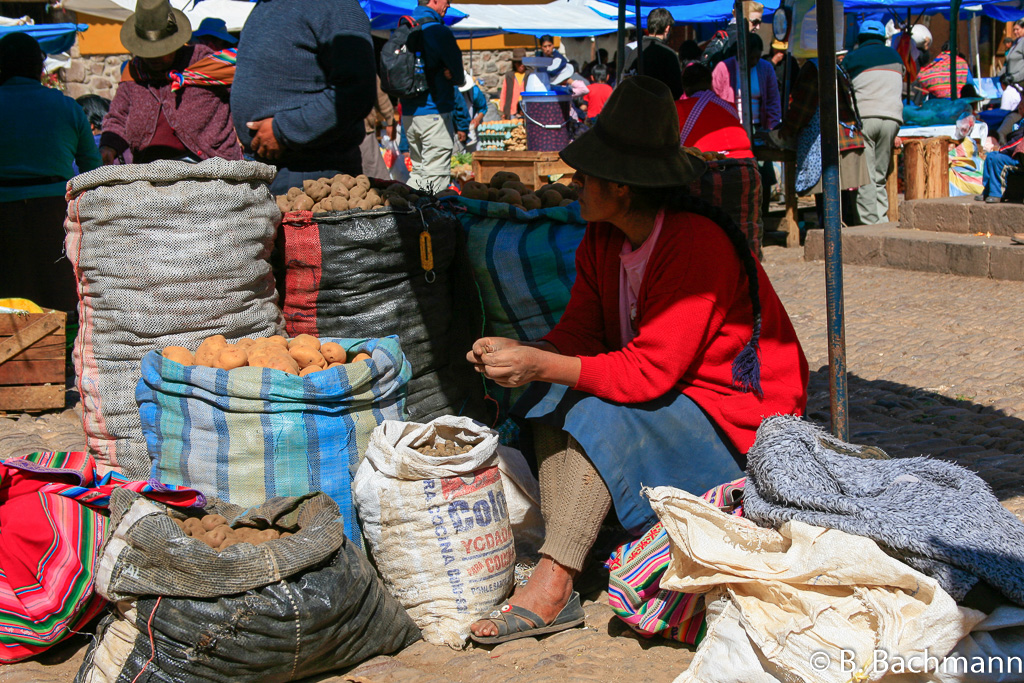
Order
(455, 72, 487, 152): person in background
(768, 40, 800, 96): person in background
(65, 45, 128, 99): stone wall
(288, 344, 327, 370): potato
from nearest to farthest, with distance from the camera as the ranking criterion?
(288, 344, 327, 370): potato → (768, 40, 800, 96): person in background → (455, 72, 487, 152): person in background → (65, 45, 128, 99): stone wall

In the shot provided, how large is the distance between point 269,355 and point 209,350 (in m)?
0.22

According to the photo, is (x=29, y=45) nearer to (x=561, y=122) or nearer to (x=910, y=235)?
(x=561, y=122)

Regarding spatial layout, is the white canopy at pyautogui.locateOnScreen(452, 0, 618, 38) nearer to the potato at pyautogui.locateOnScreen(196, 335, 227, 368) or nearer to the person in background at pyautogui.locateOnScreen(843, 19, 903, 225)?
the person in background at pyautogui.locateOnScreen(843, 19, 903, 225)

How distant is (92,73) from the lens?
1741 cm

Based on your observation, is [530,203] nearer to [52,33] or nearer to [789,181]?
[789,181]

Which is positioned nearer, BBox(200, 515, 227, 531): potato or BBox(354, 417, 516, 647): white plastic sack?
BBox(200, 515, 227, 531): potato

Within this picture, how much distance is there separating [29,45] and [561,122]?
5688mm

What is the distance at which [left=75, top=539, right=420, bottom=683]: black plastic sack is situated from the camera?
6.69ft

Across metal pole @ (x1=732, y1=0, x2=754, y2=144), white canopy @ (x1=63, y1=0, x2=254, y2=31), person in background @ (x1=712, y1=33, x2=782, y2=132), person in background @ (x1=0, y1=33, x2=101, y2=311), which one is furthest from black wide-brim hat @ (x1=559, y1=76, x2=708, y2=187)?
white canopy @ (x1=63, y1=0, x2=254, y2=31)

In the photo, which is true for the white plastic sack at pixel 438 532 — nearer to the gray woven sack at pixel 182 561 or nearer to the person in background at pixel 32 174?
the gray woven sack at pixel 182 561

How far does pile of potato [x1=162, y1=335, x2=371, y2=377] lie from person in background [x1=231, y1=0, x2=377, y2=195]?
110 centimetres

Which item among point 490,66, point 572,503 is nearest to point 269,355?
point 572,503

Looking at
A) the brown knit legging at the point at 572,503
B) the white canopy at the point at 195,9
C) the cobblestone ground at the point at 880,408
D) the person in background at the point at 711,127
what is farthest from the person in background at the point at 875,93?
the white canopy at the point at 195,9

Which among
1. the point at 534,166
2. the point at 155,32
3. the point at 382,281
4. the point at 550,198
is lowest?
the point at 382,281
